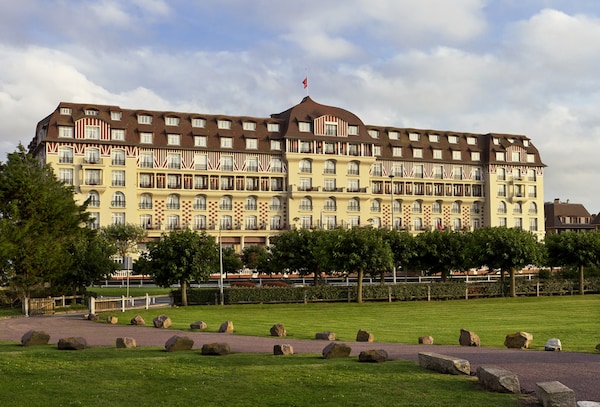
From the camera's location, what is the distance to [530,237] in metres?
63.0

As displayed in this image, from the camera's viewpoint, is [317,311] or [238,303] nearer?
[317,311]

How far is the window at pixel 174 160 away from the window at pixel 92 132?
9825 mm

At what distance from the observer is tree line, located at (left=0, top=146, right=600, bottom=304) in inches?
1746

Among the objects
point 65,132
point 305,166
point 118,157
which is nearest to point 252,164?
point 305,166

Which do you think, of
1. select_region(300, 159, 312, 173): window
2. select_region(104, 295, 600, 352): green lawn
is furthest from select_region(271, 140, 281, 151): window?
select_region(104, 295, 600, 352): green lawn

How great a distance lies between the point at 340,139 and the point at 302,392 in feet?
298

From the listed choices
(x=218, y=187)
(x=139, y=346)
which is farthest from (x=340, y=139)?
(x=139, y=346)

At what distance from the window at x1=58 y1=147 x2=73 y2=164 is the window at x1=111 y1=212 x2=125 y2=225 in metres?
8.85

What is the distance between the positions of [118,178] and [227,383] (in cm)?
8154

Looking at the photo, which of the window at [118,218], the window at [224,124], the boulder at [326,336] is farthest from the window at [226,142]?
the boulder at [326,336]

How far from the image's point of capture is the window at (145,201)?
95.9 metres

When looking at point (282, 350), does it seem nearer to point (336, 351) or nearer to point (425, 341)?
point (336, 351)

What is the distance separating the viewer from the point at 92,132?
92.0m

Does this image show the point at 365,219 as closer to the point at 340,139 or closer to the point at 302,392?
the point at 340,139
